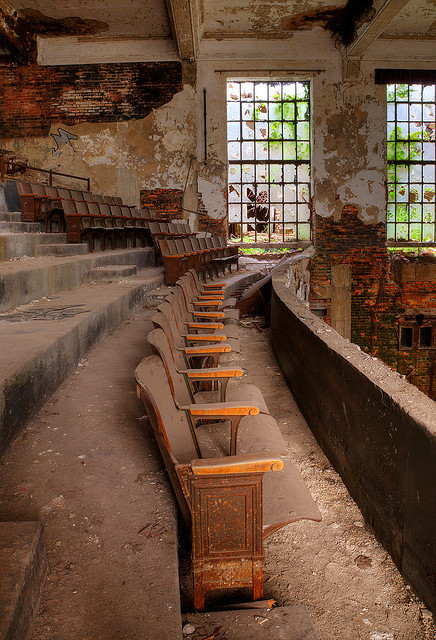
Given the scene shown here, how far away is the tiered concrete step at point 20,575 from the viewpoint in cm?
94

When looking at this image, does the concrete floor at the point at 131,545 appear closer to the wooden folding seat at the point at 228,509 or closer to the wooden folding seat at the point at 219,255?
the wooden folding seat at the point at 228,509

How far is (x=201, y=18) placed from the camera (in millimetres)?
8773

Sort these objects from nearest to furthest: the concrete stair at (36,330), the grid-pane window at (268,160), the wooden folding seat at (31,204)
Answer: the concrete stair at (36,330) < the wooden folding seat at (31,204) < the grid-pane window at (268,160)

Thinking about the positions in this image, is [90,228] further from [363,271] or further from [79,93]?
[363,271]

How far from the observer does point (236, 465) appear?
122cm

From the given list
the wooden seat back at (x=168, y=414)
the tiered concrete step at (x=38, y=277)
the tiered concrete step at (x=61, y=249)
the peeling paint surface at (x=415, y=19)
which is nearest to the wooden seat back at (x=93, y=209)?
the tiered concrete step at (x=61, y=249)

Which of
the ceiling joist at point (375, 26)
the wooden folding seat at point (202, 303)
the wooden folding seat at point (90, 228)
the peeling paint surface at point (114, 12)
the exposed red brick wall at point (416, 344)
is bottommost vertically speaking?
the exposed red brick wall at point (416, 344)

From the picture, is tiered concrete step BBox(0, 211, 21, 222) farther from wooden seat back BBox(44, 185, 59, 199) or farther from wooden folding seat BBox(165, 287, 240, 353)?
wooden folding seat BBox(165, 287, 240, 353)

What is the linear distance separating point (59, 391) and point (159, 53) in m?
8.85

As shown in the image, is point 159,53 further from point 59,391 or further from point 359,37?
point 59,391

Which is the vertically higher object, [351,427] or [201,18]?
[201,18]

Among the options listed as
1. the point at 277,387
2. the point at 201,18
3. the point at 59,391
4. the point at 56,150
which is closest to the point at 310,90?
the point at 201,18

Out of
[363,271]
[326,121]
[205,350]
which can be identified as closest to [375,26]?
[326,121]

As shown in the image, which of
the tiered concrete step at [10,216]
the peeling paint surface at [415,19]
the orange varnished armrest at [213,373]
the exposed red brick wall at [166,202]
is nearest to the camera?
the orange varnished armrest at [213,373]
